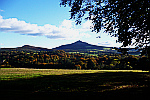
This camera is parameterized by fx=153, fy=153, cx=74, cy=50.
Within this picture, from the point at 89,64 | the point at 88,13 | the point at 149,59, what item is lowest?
the point at 89,64

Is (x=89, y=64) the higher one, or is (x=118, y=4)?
(x=118, y=4)

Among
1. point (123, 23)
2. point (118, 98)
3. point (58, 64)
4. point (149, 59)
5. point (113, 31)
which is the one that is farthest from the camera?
point (58, 64)

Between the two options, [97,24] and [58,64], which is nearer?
[97,24]

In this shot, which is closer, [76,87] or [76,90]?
[76,90]

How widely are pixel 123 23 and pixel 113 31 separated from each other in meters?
1.80

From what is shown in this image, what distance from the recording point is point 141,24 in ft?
54.6

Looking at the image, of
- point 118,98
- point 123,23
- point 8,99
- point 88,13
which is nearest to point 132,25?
point 123,23

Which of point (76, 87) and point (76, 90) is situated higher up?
point (76, 90)

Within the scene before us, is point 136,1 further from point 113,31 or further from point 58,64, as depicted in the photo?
point 58,64

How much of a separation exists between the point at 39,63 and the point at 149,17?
72.9m

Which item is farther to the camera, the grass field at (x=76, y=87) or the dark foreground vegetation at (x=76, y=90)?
the grass field at (x=76, y=87)

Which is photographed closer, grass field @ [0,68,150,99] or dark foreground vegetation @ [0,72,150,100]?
dark foreground vegetation @ [0,72,150,100]

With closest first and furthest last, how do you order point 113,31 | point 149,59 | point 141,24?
point 149,59 < point 141,24 < point 113,31

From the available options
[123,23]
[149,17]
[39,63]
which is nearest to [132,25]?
[123,23]
